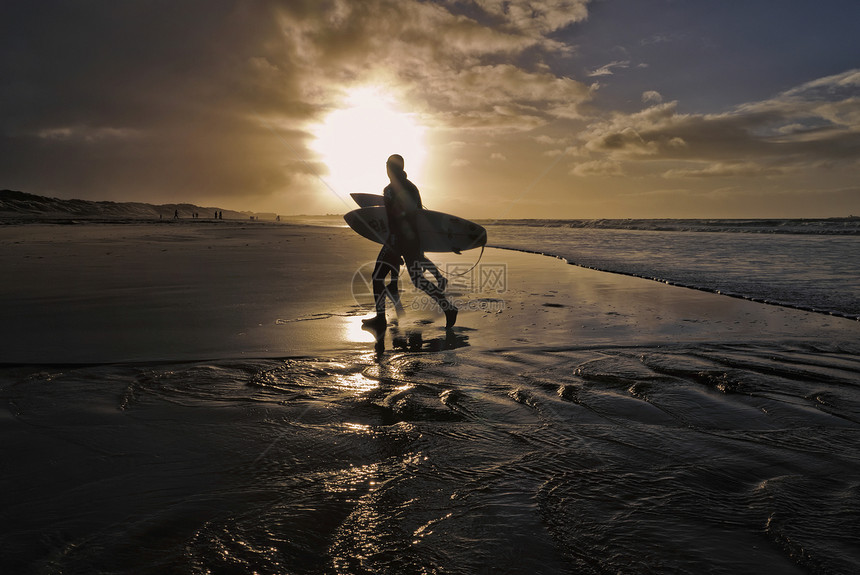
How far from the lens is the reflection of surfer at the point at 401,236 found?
6.78 m

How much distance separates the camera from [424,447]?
2.88 meters

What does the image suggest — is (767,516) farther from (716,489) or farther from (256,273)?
(256,273)

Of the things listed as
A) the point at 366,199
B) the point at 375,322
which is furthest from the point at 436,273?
the point at 366,199

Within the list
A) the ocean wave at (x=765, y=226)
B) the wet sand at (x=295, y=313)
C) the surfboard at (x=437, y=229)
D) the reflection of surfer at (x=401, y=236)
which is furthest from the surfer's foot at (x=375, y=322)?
the ocean wave at (x=765, y=226)

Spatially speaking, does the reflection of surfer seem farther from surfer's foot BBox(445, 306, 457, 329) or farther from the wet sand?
the wet sand

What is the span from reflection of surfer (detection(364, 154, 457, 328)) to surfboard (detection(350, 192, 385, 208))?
2041 millimetres

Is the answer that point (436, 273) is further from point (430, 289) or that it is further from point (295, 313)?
point (295, 313)

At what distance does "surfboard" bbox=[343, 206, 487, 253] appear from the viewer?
8.00 m

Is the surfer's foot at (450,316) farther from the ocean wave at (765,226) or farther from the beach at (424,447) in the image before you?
the ocean wave at (765,226)

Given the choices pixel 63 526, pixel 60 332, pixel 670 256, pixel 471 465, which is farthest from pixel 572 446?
pixel 670 256

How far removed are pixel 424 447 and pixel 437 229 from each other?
5.52 m

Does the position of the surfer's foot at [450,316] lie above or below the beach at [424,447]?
above

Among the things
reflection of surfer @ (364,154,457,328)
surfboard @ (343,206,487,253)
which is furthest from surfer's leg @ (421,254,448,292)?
surfboard @ (343,206,487,253)

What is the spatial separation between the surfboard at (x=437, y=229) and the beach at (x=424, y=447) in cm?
212
